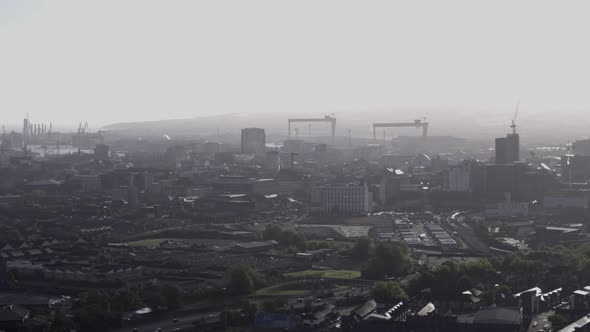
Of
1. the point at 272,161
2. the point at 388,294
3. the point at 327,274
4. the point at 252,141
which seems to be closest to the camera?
the point at 388,294

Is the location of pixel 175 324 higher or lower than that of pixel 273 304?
lower

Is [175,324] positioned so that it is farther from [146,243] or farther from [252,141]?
[252,141]

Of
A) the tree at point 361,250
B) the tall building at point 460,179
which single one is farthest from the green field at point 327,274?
the tall building at point 460,179

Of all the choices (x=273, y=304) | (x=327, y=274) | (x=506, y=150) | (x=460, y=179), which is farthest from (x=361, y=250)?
(x=506, y=150)

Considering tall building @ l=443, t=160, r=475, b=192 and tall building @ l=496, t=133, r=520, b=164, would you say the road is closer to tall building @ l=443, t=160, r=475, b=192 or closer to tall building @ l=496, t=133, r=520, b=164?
tall building @ l=443, t=160, r=475, b=192

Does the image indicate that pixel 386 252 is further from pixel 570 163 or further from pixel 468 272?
pixel 570 163

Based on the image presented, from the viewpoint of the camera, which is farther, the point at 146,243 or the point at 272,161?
the point at 272,161

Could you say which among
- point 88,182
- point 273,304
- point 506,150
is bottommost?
point 88,182

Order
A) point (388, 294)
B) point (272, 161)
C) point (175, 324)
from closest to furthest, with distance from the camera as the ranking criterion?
point (175, 324), point (388, 294), point (272, 161)
